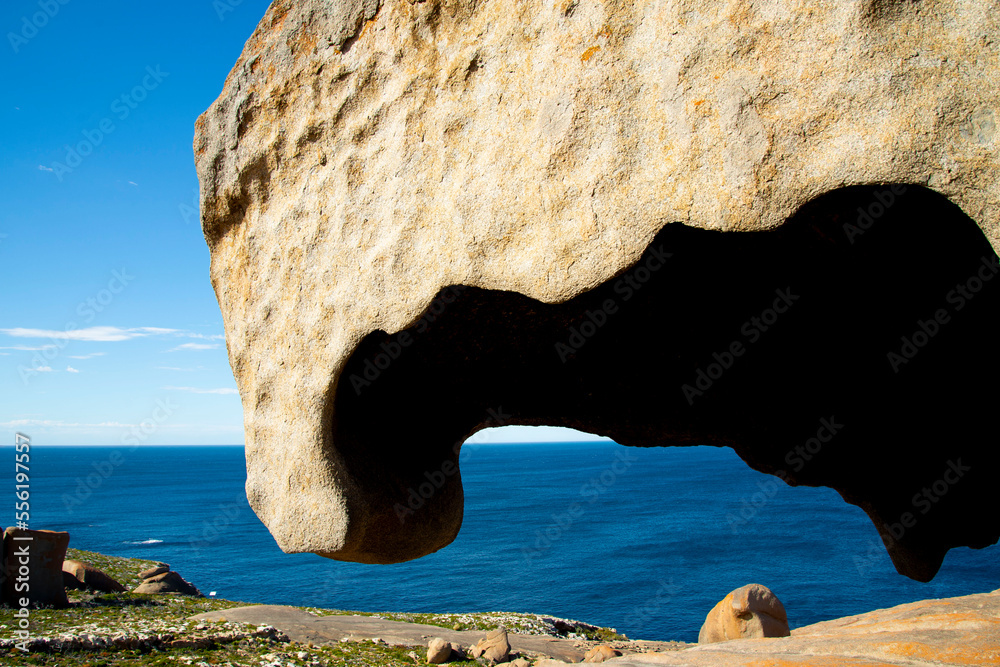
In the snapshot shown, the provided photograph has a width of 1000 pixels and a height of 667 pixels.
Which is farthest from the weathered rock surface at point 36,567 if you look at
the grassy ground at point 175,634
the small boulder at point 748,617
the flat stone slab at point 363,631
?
the small boulder at point 748,617

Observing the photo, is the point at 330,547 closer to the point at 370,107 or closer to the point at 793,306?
→ the point at 370,107

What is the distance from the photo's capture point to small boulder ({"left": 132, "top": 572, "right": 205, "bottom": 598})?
20516 millimetres

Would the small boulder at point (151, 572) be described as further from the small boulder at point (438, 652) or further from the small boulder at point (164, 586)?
the small boulder at point (438, 652)

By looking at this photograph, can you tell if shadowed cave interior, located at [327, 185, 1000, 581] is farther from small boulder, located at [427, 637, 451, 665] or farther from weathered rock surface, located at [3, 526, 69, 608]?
weathered rock surface, located at [3, 526, 69, 608]

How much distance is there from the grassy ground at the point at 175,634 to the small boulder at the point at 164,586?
156 cm

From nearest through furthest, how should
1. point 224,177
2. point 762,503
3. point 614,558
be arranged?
1. point 224,177
2. point 614,558
3. point 762,503

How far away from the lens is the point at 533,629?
18.8m

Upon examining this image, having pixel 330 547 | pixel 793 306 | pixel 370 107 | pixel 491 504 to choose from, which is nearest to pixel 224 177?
pixel 370 107

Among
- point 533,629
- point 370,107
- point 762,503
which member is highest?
point 762,503

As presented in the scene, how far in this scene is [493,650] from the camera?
14031 millimetres

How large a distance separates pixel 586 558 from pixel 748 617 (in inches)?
1469

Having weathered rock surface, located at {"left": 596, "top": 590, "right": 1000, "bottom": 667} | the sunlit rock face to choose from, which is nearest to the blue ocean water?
the sunlit rock face

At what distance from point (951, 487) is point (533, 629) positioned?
49.0 feet

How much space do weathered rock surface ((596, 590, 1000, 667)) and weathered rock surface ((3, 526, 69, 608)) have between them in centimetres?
1492
